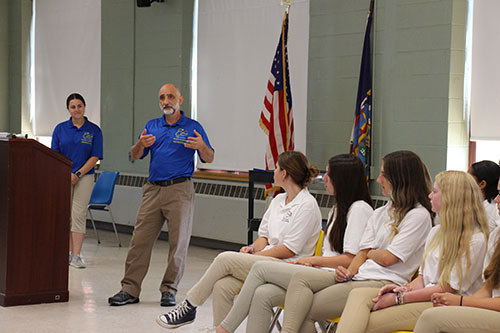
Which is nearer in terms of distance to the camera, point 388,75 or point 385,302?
point 385,302

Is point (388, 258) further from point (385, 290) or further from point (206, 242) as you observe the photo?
point (206, 242)

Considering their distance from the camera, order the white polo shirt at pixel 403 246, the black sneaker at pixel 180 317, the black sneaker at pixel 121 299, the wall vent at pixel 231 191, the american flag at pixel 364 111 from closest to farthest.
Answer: the white polo shirt at pixel 403 246
the black sneaker at pixel 180 317
the black sneaker at pixel 121 299
the american flag at pixel 364 111
the wall vent at pixel 231 191

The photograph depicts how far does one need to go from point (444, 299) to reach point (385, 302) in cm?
28

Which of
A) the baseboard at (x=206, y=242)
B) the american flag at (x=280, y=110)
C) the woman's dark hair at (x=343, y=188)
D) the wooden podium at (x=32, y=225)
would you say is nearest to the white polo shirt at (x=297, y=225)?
the woman's dark hair at (x=343, y=188)

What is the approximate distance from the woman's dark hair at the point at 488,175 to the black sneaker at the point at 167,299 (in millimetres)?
2352

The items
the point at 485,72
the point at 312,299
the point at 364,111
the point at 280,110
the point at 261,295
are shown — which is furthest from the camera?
the point at 280,110

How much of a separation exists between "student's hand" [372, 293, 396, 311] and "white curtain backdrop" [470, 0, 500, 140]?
301 centimetres

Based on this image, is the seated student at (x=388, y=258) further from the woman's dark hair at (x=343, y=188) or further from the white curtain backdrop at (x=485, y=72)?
the white curtain backdrop at (x=485, y=72)

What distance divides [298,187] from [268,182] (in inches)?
87.0

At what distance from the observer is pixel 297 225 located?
4047 mm

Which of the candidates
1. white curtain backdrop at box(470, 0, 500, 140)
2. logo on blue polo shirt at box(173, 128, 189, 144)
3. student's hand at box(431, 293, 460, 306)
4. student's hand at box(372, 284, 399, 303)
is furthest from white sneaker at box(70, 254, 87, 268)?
student's hand at box(431, 293, 460, 306)

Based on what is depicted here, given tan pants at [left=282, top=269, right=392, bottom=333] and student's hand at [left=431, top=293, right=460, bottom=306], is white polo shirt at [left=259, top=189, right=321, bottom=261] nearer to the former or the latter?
tan pants at [left=282, top=269, right=392, bottom=333]

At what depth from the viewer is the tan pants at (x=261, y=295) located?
364 cm

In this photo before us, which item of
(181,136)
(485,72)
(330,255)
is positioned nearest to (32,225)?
(181,136)
